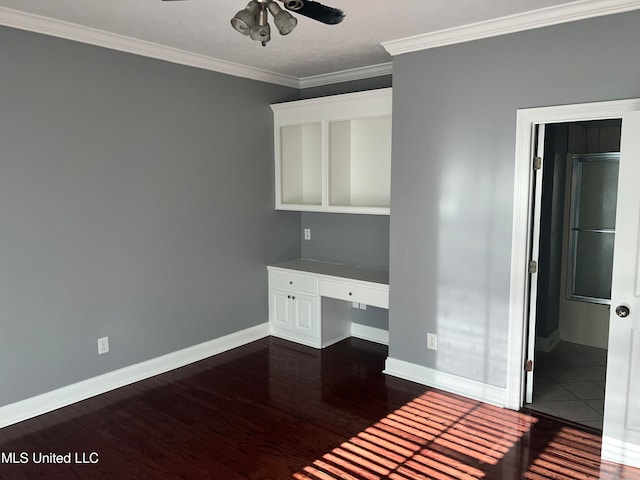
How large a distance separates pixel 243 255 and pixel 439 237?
199 cm

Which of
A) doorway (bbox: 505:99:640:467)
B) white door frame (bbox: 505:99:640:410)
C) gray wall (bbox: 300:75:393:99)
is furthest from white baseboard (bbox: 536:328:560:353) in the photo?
gray wall (bbox: 300:75:393:99)

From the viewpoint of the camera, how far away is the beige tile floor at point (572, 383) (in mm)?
3381

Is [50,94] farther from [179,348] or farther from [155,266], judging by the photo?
[179,348]

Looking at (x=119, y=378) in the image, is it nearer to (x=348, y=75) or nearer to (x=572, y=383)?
(x=348, y=75)

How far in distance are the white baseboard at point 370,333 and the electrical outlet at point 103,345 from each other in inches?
92.4

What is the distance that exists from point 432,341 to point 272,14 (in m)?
2.76

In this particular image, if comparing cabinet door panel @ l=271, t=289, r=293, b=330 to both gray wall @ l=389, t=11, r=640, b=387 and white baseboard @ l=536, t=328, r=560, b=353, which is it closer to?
gray wall @ l=389, t=11, r=640, b=387

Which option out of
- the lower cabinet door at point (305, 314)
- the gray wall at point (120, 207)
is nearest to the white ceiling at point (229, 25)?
the gray wall at point (120, 207)

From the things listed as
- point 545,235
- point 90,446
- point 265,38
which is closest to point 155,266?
point 90,446

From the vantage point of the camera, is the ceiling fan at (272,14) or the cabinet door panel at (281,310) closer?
the ceiling fan at (272,14)

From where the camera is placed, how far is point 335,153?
4.66 metres

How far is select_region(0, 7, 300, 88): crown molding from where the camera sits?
308 centimetres

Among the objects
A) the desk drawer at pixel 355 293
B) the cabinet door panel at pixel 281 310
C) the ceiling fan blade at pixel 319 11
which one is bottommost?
the cabinet door panel at pixel 281 310

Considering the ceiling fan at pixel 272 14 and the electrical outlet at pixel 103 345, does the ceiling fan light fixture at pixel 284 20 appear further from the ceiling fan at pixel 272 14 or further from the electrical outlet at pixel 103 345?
the electrical outlet at pixel 103 345
